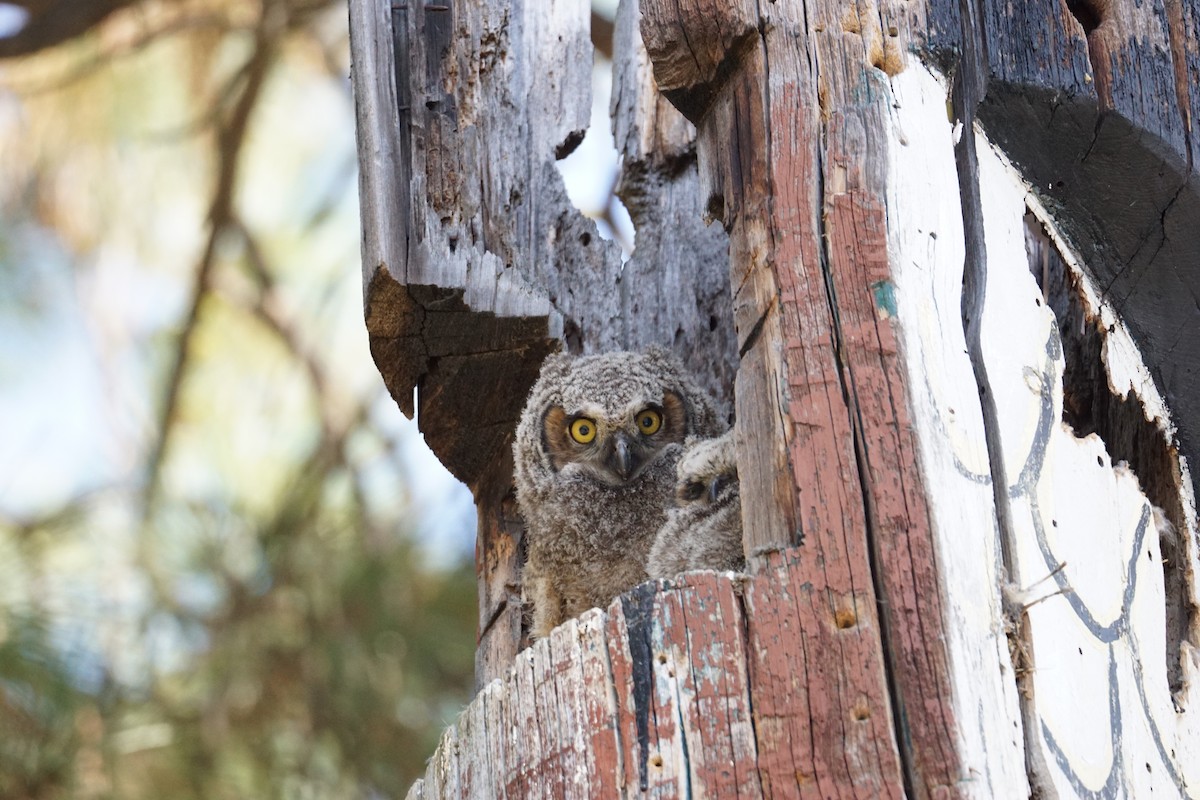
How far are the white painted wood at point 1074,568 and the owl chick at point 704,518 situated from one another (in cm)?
56

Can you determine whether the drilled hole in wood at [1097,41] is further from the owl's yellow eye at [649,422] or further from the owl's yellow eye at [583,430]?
the owl's yellow eye at [583,430]

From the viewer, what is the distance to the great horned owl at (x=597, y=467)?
303 cm

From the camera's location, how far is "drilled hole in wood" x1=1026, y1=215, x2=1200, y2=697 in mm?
2385

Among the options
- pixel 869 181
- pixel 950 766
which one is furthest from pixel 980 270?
pixel 950 766

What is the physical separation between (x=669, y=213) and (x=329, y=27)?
2094mm

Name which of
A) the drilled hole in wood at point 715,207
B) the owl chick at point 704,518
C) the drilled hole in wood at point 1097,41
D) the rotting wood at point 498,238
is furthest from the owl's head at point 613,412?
the drilled hole in wood at point 1097,41

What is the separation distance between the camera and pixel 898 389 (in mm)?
1842

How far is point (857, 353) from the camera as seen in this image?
73.7 inches

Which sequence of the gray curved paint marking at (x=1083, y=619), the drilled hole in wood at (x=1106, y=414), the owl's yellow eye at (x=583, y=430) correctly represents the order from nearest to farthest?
the gray curved paint marking at (x=1083, y=619) < the drilled hole in wood at (x=1106, y=414) < the owl's yellow eye at (x=583, y=430)

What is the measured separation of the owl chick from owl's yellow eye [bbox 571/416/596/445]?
20.0 inches

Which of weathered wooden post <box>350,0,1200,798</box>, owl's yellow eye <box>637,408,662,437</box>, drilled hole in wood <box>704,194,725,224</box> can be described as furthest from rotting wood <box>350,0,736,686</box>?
drilled hole in wood <box>704,194,725,224</box>

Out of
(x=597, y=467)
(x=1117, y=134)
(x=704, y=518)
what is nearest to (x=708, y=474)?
(x=704, y=518)

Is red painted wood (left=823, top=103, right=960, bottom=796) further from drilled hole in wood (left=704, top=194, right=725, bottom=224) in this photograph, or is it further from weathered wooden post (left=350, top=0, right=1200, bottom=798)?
drilled hole in wood (left=704, top=194, right=725, bottom=224)

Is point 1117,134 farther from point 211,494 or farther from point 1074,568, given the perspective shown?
point 211,494
